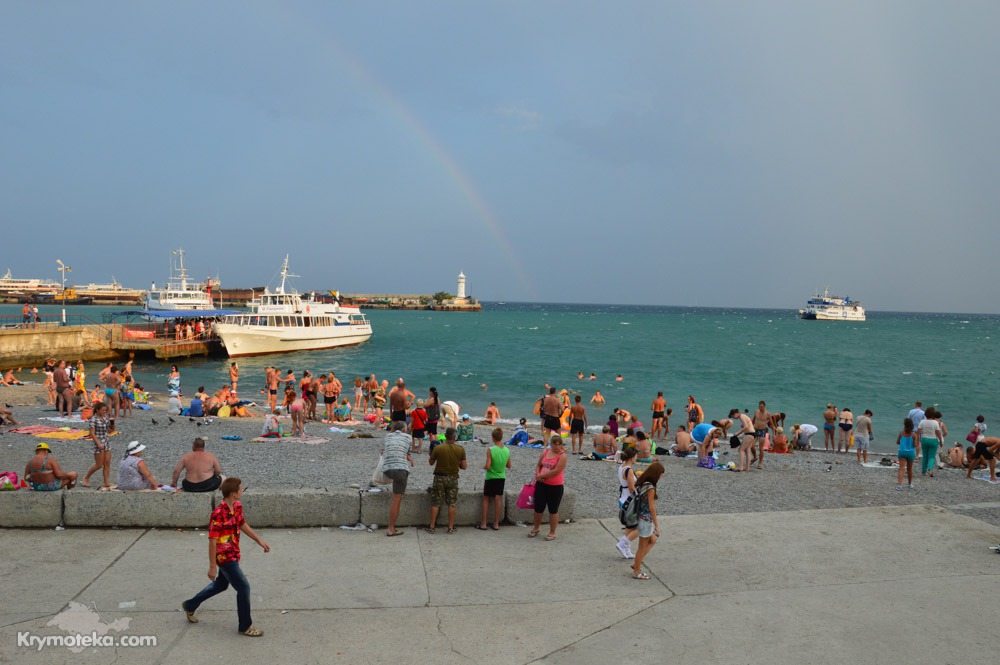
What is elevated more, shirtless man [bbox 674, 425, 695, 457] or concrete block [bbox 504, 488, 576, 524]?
concrete block [bbox 504, 488, 576, 524]

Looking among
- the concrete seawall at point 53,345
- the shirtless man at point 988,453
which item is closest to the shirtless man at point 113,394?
the shirtless man at point 988,453

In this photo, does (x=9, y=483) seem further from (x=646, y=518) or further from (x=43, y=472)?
(x=646, y=518)

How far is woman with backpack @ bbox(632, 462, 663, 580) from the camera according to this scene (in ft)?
24.3

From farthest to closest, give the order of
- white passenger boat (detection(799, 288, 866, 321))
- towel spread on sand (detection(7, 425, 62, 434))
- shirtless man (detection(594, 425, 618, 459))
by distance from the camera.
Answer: white passenger boat (detection(799, 288, 866, 321)), shirtless man (detection(594, 425, 618, 459)), towel spread on sand (detection(7, 425, 62, 434))

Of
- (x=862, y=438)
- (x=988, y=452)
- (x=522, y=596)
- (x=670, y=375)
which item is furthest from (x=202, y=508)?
(x=670, y=375)

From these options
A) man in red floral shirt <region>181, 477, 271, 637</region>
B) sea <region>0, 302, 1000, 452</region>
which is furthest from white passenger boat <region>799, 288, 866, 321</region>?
man in red floral shirt <region>181, 477, 271, 637</region>

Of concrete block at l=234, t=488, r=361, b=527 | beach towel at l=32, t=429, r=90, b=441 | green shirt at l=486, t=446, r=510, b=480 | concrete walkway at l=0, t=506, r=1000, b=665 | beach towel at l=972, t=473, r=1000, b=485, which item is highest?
green shirt at l=486, t=446, r=510, b=480

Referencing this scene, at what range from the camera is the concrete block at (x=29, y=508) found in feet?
26.9

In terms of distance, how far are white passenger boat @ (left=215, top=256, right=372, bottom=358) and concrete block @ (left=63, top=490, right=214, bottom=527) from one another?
1613 inches

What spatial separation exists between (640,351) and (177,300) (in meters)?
44.2

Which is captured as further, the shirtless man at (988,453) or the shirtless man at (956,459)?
the shirtless man at (956,459)

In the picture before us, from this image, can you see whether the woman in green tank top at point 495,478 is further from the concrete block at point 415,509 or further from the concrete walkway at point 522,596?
the concrete walkway at point 522,596

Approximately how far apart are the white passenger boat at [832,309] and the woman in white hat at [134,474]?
176m

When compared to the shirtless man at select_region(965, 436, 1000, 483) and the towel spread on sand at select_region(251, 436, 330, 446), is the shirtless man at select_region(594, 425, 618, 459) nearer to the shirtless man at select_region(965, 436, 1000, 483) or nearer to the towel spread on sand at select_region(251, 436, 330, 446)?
the towel spread on sand at select_region(251, 436, 330, 446)
